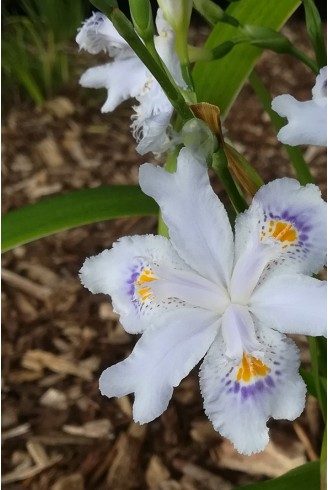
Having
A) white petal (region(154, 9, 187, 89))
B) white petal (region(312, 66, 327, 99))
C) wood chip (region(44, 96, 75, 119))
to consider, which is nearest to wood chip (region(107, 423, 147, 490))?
white petal (region(154, 9, 187, 89))

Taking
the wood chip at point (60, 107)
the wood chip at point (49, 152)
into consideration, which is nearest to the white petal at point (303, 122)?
the wood chip at point (49, 152)

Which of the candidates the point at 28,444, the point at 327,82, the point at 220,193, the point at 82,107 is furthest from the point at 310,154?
the point at 327,82

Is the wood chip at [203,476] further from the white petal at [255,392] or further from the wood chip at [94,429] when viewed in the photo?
the white petal at [255,392]

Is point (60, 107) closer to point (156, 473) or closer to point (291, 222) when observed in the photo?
point (156, 473)

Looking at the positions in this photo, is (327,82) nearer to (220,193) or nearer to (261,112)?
(220,193)

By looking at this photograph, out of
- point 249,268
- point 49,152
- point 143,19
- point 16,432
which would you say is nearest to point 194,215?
point 249,268

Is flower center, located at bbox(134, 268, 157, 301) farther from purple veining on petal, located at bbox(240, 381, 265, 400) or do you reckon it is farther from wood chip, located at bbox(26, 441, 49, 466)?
wood chip, located at bbox(26, 441, 49, 466)

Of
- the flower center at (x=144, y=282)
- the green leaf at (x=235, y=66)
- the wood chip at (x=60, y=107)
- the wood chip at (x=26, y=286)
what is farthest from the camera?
the wood chip at (x=60, y=107)
